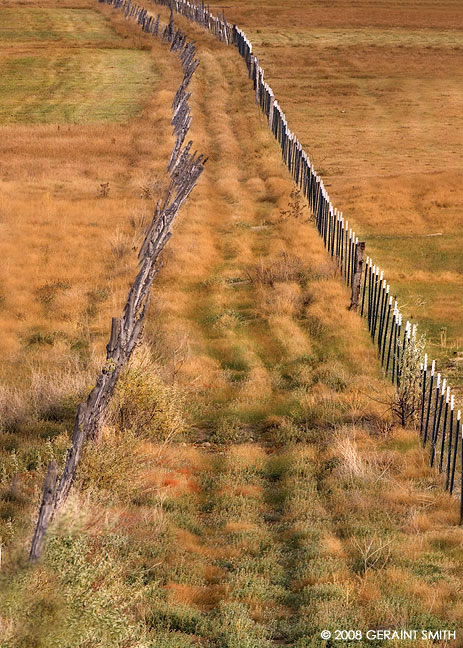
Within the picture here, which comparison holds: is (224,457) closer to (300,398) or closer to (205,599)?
(300,398)

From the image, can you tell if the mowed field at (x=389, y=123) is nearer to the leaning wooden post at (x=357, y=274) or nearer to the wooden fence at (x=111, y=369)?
the leaning wooden post at (x=357, y=274)

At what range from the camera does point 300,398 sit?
12.8 m

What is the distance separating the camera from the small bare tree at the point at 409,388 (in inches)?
467

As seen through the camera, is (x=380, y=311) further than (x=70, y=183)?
No

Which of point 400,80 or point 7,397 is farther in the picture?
point 400,80

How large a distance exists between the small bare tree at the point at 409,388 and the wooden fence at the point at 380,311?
3 cm

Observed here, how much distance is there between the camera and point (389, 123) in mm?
36062

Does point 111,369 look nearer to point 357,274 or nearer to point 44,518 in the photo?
point 44,518

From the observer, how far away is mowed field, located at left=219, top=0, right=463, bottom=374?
2048cm

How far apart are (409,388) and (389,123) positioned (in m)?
25.4

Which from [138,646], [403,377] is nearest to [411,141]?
[403,377]

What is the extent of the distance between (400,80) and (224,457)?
120 ft

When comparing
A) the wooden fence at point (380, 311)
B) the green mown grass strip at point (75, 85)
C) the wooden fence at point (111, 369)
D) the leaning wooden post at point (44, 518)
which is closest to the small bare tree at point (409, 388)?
the wooden fence at point (380, 311)

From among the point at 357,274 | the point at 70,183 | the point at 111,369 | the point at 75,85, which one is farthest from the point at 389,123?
the point at 111,369
